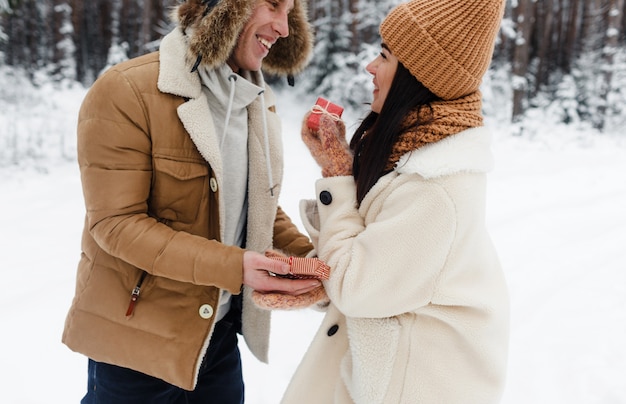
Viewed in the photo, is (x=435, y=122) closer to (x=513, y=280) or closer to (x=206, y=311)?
(x=206, y=311)

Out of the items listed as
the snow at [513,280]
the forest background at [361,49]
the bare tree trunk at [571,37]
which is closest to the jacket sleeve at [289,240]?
Result: the snow at [513,280]

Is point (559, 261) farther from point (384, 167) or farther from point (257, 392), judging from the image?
point (384, 167)

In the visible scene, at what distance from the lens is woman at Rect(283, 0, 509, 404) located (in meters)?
1.51

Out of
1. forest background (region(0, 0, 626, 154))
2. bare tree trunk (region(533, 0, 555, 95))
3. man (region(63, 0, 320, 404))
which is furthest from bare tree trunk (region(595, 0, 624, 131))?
man (region(63, 0, 320, 404))

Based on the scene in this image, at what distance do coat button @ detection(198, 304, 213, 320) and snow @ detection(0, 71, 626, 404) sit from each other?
5.09 ft

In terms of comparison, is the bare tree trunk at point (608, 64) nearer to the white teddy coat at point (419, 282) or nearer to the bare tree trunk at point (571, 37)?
the bare tree trunk at point (571, 37)

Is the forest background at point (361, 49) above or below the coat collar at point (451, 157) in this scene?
below

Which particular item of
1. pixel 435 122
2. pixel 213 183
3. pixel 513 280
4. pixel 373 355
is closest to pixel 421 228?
pixel 435 122

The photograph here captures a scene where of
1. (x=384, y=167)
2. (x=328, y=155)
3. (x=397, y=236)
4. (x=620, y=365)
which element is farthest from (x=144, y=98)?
(x=620, y=365)

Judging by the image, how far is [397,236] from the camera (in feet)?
4.91

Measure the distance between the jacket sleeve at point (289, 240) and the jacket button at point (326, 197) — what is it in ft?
1.92

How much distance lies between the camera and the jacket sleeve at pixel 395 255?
1.49m

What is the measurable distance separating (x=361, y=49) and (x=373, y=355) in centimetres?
1632

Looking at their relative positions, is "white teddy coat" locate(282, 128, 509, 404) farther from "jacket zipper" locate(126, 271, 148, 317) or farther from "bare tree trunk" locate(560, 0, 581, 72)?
"bare tree trunk" locate(560, 0, 581, 72)
